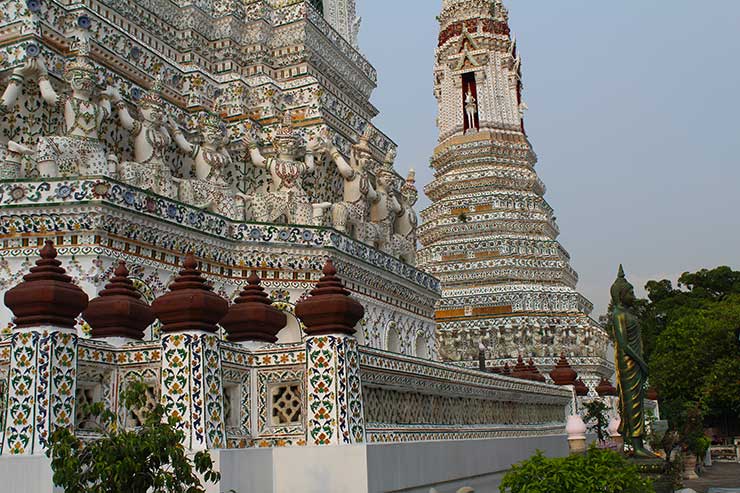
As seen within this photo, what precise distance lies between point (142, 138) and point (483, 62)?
95.4 ft

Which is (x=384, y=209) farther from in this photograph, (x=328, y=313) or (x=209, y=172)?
(x=328, y=313)

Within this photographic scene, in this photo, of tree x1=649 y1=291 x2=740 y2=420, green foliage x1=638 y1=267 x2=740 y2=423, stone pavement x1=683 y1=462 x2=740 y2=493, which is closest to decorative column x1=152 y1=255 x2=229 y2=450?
stone pavement x1=683 y1=462 x2=740 y2=493

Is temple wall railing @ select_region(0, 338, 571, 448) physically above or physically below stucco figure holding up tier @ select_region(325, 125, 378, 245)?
below

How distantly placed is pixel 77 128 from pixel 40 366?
9.53 metres

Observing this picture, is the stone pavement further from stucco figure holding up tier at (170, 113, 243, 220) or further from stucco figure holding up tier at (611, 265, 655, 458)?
stucco figure holding up tier at (170, 113, 243, 220)

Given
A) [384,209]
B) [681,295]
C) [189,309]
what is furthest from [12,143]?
[681,295]

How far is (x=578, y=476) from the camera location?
296 inches

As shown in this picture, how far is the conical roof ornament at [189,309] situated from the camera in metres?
8.29

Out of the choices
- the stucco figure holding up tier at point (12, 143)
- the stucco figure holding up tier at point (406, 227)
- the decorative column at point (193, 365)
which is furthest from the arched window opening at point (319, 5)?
the decorative column at point (193, 365)

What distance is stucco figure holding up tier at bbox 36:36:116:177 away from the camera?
51.0ft

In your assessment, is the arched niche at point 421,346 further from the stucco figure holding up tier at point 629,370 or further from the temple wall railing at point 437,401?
the stucco figure holding up tier at point 629,370

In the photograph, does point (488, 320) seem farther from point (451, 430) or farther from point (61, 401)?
point (61, 401)

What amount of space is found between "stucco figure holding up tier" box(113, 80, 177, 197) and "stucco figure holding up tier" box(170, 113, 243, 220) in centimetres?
45

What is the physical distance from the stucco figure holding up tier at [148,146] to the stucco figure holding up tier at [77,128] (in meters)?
0.52
